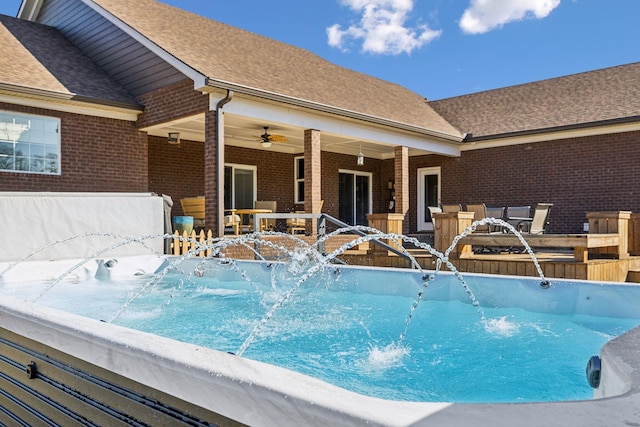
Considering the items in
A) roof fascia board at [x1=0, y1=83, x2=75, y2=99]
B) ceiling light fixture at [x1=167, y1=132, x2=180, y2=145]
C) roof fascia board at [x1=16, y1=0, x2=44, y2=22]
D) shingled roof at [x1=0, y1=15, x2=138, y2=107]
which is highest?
roof fascia board at [x1=16, y1=0, x2=44, y2=22]

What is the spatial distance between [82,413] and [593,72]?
55.7 ft

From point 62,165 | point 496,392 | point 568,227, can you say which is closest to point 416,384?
point 496,392

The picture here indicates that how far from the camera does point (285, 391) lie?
1.30m

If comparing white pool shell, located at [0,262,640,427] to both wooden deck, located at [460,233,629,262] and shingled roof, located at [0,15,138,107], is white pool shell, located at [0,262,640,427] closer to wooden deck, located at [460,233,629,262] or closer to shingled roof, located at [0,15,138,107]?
wooden deck, located at [460,233,629,262]

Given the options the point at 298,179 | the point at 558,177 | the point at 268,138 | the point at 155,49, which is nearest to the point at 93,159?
the point at 155,49

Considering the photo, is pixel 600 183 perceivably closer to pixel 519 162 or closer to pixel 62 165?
pixel 519 162

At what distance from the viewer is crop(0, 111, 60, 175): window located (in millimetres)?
9641

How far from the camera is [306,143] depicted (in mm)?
11125

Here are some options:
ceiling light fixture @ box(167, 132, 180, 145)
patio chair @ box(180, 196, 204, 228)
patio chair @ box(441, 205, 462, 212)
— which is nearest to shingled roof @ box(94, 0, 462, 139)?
ceiling light fixture @ box(167, 132, 180, 145)

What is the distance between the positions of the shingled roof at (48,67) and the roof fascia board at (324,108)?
2892 mm

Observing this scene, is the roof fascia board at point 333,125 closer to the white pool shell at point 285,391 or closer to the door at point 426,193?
the door at point 426,193

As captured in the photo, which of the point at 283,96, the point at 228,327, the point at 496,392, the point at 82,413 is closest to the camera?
the point at 82,413

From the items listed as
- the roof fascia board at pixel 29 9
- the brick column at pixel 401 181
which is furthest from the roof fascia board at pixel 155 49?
the brick column at pixel 401 181

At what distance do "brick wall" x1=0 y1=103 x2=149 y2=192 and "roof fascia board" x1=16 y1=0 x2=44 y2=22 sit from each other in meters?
5.15
